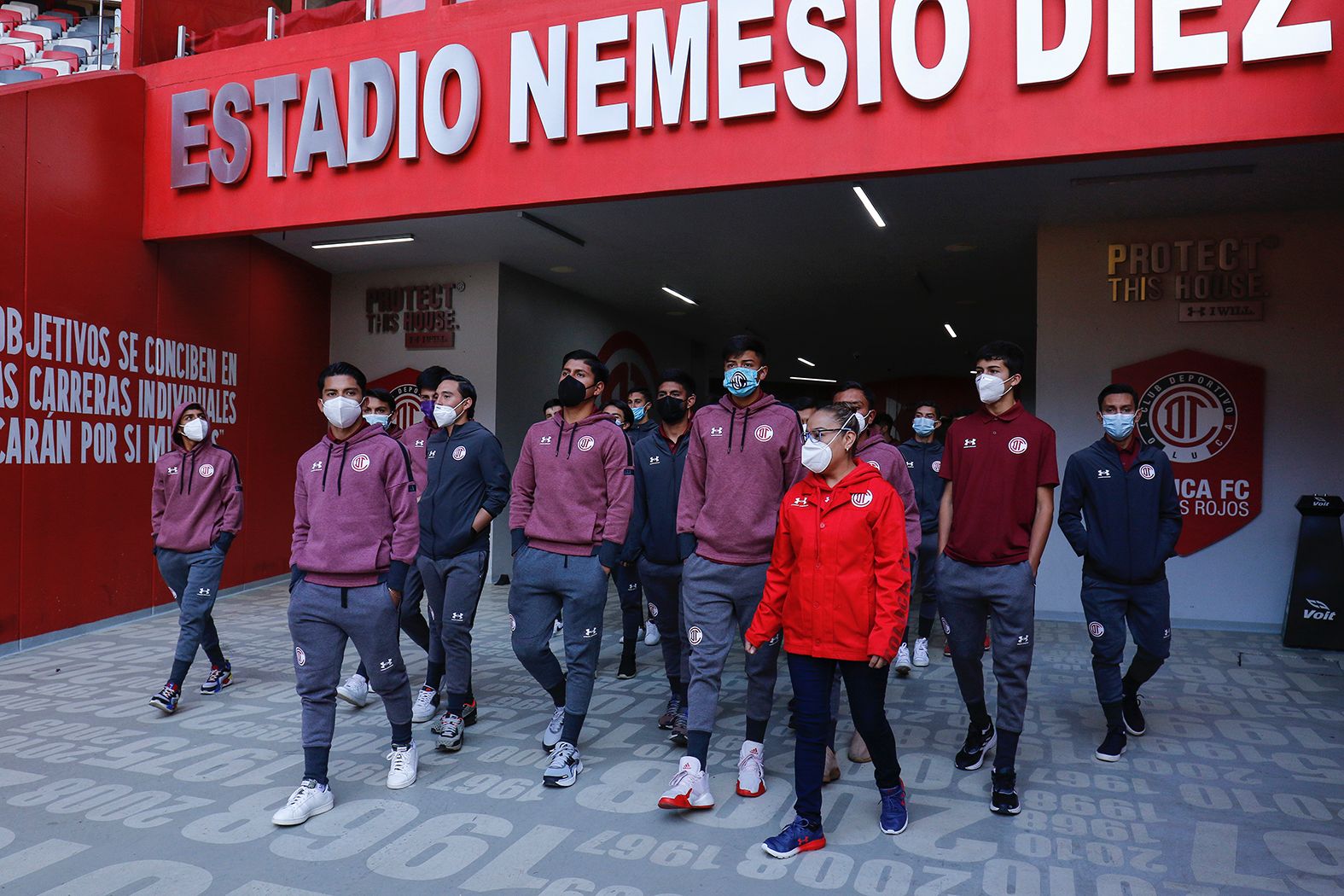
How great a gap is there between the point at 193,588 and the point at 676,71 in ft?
15.3

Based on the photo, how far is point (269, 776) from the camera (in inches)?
153

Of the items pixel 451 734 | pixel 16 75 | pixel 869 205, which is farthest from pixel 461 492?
pixel 16 75

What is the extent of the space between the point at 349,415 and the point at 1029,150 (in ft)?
14.4

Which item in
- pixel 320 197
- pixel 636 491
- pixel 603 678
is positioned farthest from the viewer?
pixel 320 197

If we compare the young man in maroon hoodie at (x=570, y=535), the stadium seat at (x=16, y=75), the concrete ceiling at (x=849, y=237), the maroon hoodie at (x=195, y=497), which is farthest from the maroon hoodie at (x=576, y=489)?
the stadium seat at (x=16, y=75)

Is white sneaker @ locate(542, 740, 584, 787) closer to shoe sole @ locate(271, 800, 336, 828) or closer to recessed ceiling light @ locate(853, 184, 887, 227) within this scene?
shoe sole @ locate(271, 800, 336, 828)

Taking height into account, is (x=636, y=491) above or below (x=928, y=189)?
below

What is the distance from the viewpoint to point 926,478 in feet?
21.4

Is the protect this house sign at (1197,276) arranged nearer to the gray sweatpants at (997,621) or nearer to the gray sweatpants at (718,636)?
the gray sweatpants at (997,621)

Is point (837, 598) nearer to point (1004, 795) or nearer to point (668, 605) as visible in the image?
point (1004, 795)

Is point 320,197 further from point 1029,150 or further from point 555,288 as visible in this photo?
point 1029,150

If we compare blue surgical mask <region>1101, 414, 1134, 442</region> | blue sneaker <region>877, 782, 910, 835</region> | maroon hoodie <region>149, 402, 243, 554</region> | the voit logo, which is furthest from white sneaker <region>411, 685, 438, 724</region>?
the voit logo

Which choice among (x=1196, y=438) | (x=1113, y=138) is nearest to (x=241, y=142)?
(x=1113, y=138)

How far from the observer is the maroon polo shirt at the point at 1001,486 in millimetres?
3688
